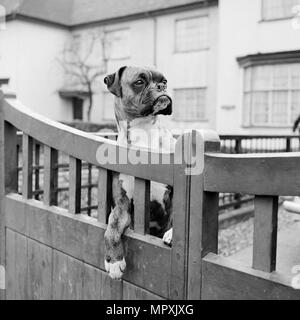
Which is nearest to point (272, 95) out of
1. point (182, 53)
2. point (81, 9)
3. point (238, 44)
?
point (238, 44)

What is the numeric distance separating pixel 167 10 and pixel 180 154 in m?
15.8

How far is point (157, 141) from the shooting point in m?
1.92

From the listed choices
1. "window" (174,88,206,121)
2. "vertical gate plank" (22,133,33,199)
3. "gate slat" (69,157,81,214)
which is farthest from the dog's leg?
"window" (174,88,206,121)

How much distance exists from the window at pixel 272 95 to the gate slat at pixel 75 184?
39.8ft

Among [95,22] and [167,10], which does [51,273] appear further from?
[95,22]

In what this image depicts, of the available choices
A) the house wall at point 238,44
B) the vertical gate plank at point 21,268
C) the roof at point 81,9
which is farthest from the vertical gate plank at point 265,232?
the roof at point 81,9

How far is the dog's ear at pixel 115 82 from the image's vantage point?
6.21 ft

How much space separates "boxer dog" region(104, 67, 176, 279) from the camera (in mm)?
1804

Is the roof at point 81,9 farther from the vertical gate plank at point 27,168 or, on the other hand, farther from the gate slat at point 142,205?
the gate slat at point 142,205

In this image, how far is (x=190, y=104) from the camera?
1627 centimetres

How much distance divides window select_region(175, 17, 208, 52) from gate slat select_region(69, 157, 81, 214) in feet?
47.0

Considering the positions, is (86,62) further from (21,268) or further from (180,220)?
(180,220)

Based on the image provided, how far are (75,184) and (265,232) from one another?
1093mm
